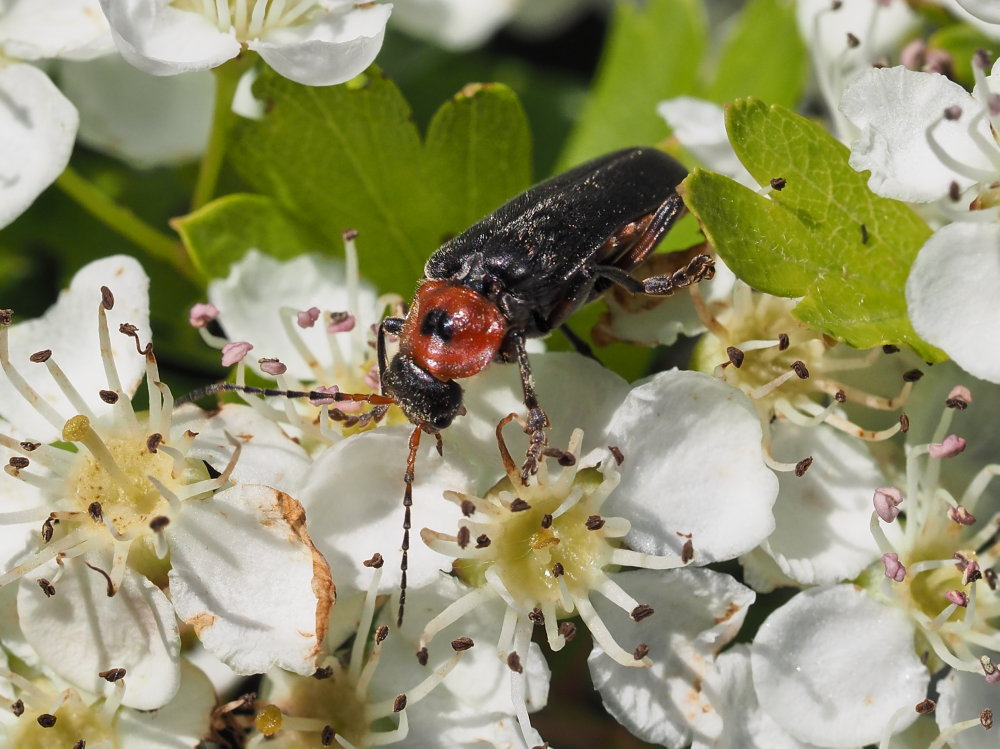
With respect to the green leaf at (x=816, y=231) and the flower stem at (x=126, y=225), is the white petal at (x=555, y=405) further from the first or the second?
the flower stem at (x=126, y=225)

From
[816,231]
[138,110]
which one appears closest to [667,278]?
[816,231]

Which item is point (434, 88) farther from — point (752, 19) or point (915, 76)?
point (915, 76)

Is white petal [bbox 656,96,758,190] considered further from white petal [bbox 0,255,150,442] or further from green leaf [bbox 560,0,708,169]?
white petal [bbox 0,255,150,442]

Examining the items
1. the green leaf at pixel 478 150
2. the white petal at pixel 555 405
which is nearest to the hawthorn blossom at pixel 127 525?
the white petal at pixel 555 405

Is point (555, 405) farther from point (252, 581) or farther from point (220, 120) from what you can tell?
point (220, 120)

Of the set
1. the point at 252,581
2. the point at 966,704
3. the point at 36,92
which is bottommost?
the point at 966,704

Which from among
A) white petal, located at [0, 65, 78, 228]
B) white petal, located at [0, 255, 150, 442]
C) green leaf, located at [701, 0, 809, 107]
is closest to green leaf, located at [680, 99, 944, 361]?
green leaf, located at [701, 0, 809, 107]
